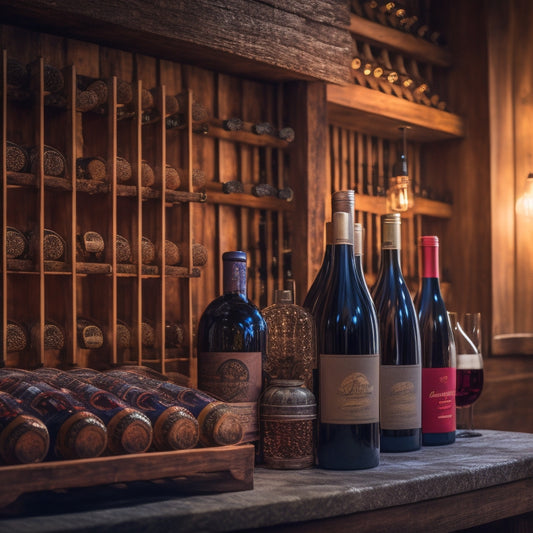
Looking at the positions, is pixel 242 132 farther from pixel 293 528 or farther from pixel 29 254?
pixel 293 528

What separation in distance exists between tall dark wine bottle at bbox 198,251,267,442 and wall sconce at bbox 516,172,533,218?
139 inches

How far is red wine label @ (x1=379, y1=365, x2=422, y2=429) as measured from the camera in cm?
163

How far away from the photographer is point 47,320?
10.6 feet

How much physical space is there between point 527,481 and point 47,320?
2135 mm

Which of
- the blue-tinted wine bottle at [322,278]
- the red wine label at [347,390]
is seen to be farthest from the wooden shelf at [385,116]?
the red wine label at [347,390]

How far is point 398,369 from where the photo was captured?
163 cm

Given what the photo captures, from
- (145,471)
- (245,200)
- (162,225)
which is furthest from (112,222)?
(145,471)

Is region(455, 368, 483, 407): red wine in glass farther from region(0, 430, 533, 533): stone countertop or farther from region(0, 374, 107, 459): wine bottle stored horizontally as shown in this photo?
region(0, 374, 107, 459): wine bottle stored horizontally

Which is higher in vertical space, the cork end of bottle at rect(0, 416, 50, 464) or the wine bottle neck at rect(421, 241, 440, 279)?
the wine bottle neck at rect(421, 241, 440, 279)

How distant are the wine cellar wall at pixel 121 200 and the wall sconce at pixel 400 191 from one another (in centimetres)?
71

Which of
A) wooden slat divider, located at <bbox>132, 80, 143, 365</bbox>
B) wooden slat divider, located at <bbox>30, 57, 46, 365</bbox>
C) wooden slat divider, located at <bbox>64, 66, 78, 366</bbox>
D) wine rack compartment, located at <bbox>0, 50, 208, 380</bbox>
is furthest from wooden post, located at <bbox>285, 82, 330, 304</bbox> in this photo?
wooden slat divider, located at <bbox>30, 57, 46, 365</bbox>

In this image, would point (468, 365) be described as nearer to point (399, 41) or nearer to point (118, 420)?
point (118, 420)

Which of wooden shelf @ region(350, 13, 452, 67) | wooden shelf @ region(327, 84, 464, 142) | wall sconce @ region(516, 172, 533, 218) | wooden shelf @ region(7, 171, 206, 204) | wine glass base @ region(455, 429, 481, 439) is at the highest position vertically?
wooden shelf @ region(350, 13, 452, 67)

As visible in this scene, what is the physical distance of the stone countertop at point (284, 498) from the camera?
102 centimetres
